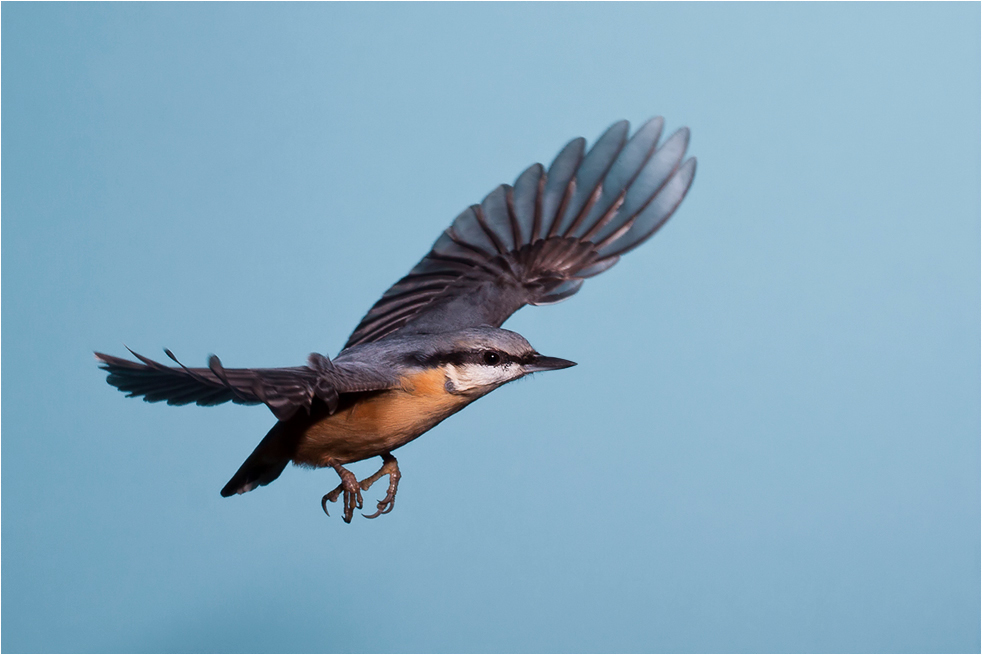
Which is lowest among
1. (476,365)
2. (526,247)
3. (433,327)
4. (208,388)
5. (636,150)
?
(208,388)

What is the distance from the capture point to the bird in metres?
1.86

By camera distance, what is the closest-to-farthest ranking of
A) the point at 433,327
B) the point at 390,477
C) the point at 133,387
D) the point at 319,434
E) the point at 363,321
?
1. the point at 133,387
2. the point at 319,434
3. the point at 390,477
4. the point at 433,327
5. the point at 363,321

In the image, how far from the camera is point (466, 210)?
243 cm

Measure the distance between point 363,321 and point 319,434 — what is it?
533 millimetres

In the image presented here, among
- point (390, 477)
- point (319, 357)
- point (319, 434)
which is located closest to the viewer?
point (319, 357)

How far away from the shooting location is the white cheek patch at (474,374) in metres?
1.86

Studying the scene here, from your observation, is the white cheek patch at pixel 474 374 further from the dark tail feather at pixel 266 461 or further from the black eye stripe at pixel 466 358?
the dark tail feather at pixel 266 461

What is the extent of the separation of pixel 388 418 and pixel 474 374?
0.17 m

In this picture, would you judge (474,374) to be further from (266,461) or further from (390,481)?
(266,461)

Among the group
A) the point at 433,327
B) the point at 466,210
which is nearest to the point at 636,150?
the point at 466,210

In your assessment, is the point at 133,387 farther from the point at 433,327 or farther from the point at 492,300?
the point at 492,300

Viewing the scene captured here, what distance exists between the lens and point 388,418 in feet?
6.05

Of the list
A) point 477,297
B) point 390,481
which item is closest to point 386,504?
point 390,481

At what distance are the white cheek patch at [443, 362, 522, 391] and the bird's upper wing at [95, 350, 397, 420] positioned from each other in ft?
0.39
